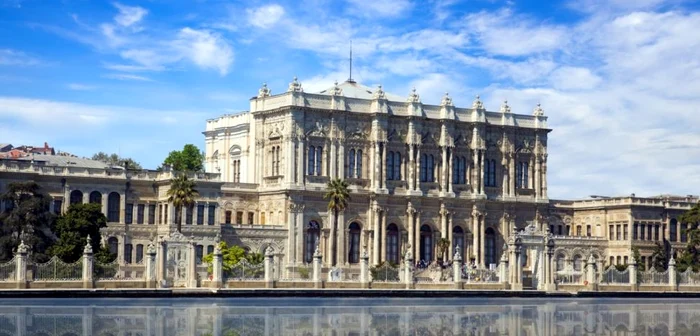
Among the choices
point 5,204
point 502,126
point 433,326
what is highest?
point 502,126

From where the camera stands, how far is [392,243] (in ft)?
305

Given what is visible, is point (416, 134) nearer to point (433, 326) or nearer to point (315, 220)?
point (315, 220)

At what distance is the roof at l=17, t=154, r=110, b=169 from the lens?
3247 inches

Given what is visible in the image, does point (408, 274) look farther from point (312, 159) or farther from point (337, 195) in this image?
point (312, 159)

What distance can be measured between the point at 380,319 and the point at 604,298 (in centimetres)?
2629

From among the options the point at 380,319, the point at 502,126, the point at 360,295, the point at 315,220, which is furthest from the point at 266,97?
the point at 380,319

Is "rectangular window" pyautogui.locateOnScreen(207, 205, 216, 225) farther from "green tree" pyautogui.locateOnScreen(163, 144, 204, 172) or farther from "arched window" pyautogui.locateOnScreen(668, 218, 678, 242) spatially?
"arched window" pyautogui.locateOnScreen(668, 218, 678, 242)

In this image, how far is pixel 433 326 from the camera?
4600cm

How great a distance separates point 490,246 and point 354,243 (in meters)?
11.9

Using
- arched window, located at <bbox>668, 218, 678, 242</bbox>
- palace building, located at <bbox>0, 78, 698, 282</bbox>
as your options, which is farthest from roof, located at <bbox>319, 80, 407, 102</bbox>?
arched window, located at <bbox>668, 218, 678, 242</bbox>

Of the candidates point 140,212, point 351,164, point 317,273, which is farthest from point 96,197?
point 317,273

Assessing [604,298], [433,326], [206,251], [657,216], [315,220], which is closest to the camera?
[433,326]

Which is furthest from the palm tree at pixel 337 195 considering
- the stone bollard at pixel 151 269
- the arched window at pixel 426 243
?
the stone bollard at pixel 151 269

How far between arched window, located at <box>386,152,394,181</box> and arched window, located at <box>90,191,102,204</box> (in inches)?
809
